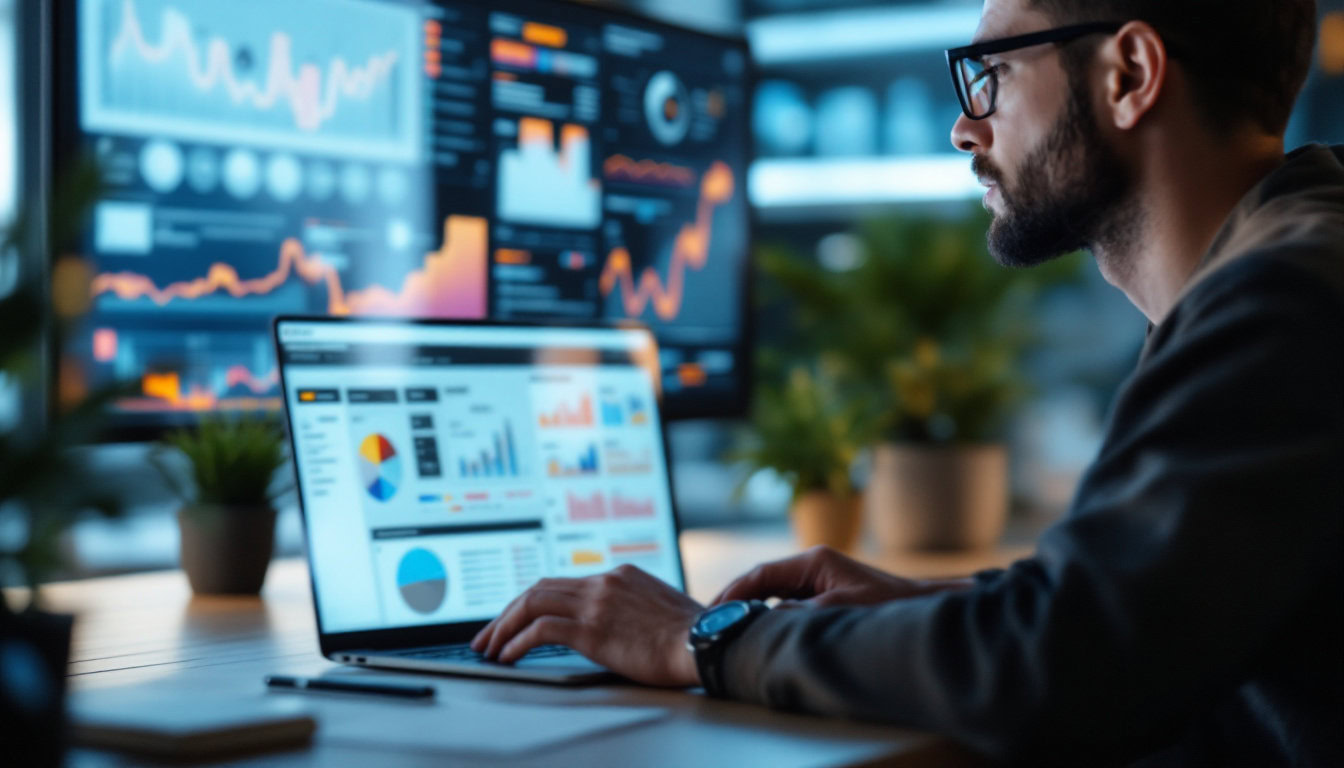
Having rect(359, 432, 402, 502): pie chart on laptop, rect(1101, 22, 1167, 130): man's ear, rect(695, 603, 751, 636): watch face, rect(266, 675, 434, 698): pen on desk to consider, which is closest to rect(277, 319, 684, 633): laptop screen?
rect(359, 432, 402, 502): pie chart on laptop

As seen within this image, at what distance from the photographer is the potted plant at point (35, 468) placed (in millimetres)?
545

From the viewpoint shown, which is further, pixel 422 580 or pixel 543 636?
pixel 422 580

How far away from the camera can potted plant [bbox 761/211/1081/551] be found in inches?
76.8

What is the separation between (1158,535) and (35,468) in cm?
54

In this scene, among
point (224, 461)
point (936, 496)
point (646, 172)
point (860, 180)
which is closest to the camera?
point (224, 461)

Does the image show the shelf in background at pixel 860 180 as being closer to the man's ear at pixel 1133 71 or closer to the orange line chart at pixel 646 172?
the orange line chart at pixel 646 172

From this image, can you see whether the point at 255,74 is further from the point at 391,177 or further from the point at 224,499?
the point at 224,499

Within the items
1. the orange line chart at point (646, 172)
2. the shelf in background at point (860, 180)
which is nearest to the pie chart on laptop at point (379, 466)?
the orange line chart at point (646, 172)

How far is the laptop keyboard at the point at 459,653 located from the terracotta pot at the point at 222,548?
0.45 m

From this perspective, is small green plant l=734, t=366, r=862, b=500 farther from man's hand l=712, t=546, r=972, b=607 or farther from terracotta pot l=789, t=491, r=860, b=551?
man's hand l=712, t=546, r=972, b=607

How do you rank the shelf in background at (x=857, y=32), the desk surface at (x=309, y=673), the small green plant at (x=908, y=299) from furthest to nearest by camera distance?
1. the shelf in background at (x=857, y=32)
2. the small green plant at (x=908, y=299)
3. the desk surface at (x=309, y=673)

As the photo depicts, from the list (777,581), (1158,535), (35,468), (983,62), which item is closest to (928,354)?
(983,62)

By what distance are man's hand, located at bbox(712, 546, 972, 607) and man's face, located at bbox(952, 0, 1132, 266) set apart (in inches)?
11.6

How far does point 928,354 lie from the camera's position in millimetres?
2049
